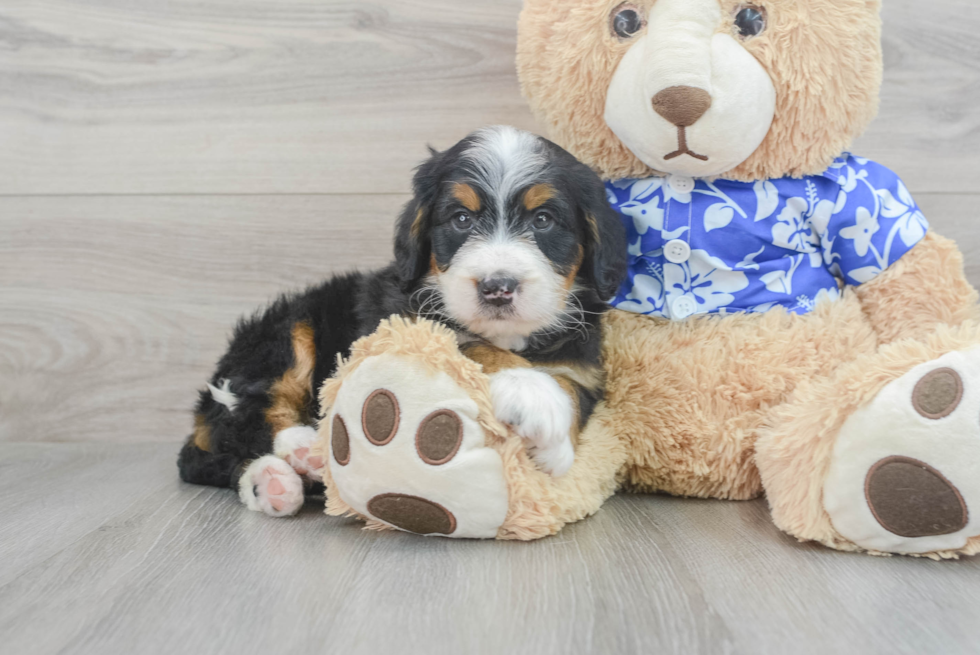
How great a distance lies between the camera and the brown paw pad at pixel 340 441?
146cm

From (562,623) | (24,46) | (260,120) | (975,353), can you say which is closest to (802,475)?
(975,353)

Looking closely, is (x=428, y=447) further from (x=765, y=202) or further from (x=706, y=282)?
(x=765, y=202)

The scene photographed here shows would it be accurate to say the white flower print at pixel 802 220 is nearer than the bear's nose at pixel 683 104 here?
No

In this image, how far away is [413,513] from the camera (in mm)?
1453

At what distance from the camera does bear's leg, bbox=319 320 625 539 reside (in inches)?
54.7

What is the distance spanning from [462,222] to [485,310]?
25 cm

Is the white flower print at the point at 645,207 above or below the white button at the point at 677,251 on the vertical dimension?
above

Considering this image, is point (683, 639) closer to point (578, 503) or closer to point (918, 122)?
point (578, 503)

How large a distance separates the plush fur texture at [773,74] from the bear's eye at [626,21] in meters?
0.02

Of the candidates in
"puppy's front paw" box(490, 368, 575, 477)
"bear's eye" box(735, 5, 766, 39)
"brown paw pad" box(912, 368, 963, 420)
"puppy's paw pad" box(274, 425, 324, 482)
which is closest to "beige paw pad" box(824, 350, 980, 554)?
"brown paw pad" box(912, 368, 963, 420)

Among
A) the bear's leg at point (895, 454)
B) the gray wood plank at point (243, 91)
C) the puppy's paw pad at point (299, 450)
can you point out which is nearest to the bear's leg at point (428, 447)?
the puppy's paw pad at point (299, 450)

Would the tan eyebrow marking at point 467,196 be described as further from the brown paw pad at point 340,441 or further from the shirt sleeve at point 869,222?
the shirt sleeve at point 869,222

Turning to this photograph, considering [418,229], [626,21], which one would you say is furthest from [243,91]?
[626,21]

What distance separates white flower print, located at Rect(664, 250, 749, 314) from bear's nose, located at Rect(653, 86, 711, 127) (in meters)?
0.33
